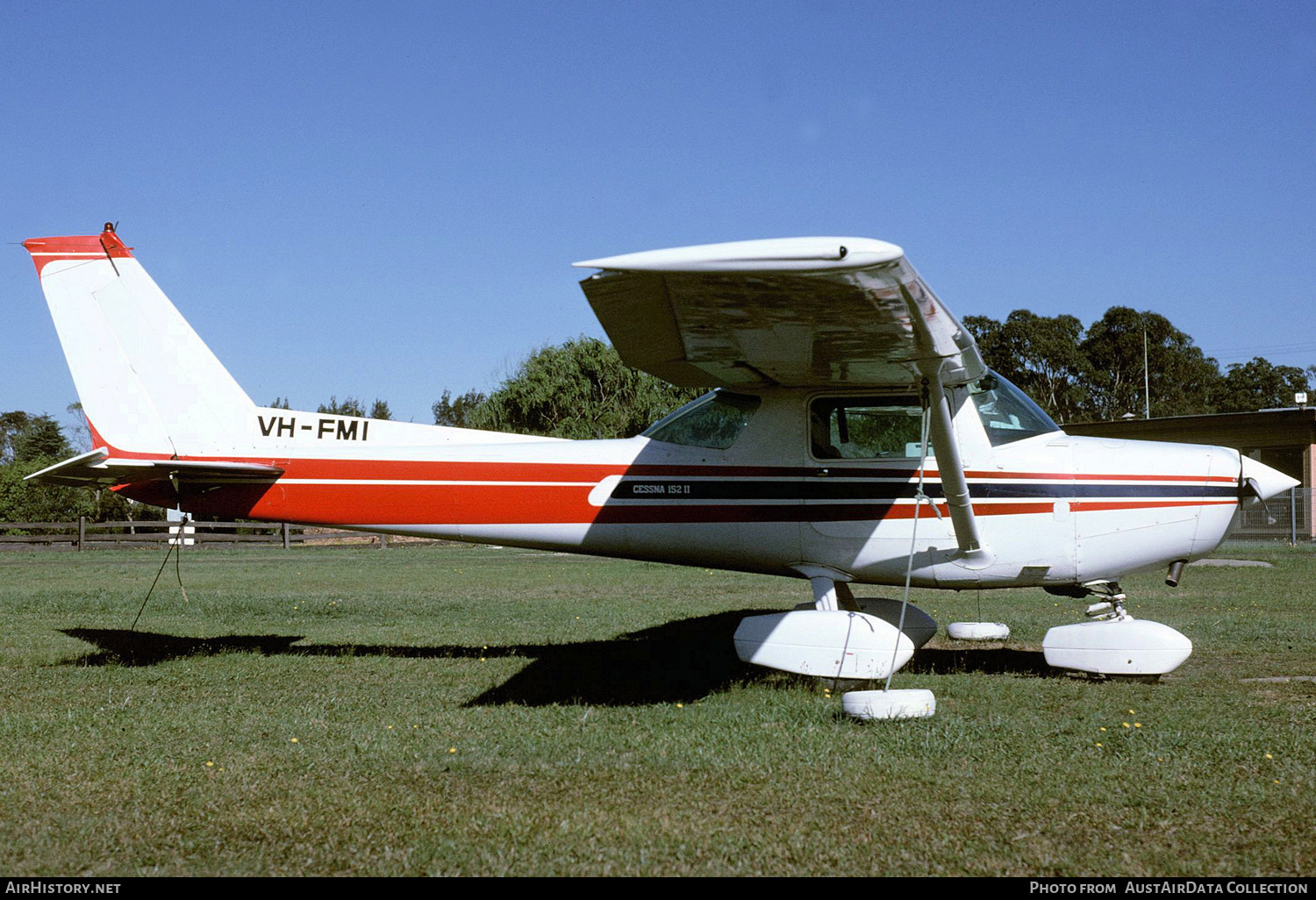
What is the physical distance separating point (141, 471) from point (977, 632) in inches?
286

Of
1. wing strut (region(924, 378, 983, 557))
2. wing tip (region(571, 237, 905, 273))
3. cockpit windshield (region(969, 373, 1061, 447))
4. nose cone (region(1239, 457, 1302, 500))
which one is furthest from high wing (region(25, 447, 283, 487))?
nose cone (region(1239, 457, 1302, 500))

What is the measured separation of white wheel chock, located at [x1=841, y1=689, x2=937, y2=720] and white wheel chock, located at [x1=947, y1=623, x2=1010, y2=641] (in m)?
3.78

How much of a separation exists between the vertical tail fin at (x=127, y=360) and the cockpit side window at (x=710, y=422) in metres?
3.49

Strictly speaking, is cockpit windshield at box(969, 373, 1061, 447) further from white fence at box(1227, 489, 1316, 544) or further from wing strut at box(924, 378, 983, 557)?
white fence at box(1227, 489, 1316, 544)

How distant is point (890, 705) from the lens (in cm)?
557

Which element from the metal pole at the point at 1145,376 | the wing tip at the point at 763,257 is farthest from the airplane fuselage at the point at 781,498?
the metal pole at the point at 1145,376

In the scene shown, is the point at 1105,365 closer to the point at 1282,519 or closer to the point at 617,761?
the point at 1282,519

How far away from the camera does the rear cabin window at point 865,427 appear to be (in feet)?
24.1

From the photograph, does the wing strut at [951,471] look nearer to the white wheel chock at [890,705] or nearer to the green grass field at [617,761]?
the green grass field at [617,761]

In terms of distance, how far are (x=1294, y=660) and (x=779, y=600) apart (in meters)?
6.27

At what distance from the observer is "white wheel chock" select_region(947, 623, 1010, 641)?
921 cm

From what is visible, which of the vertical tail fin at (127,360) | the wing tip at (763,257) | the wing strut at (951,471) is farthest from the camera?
the vertical tail fin at (127,360)

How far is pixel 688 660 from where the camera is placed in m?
8.19
